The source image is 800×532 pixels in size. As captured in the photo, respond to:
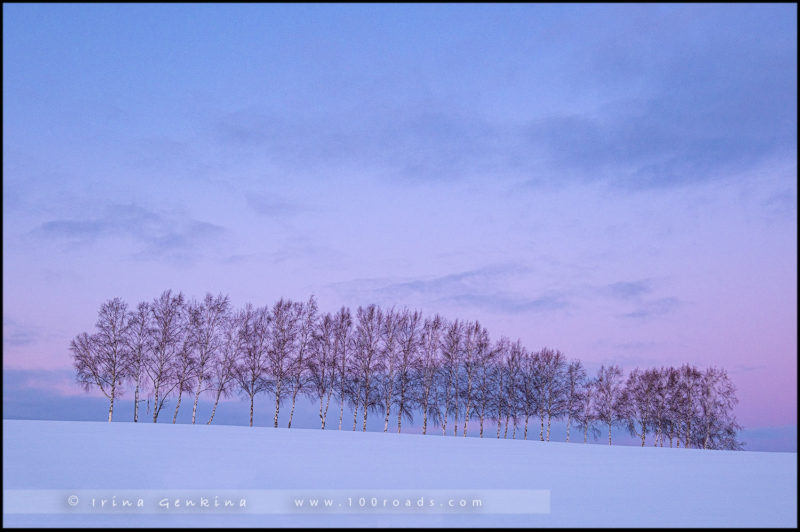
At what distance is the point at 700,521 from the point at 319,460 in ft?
34.5

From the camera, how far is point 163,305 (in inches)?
2152

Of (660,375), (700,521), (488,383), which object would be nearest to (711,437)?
(660,375)

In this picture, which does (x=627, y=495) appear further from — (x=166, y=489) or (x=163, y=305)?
(x=163, y=305)

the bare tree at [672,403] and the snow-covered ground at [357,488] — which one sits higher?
the snow-covered ground at [357,488]

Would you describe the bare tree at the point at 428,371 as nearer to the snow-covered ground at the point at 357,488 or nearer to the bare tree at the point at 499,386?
the bare tree at the point at 499,386

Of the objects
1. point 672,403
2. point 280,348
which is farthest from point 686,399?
point 280,348

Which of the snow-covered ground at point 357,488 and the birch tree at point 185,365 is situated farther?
the birch tree at point 185,365

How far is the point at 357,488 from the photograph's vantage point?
1277 cm

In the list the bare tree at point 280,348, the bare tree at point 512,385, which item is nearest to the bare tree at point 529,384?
the bare tree at point 512,385

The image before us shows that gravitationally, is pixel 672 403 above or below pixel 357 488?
below

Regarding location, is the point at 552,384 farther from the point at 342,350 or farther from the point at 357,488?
the point at 357,488

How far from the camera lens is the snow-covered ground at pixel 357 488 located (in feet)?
33.6

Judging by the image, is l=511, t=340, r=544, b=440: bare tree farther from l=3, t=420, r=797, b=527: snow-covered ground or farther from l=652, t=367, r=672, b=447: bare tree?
l=3, t=420, r=797, b=527: snow-covered ground

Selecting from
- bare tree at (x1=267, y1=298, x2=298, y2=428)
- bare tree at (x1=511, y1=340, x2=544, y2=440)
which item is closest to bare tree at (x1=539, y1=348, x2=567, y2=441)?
bare tree at (x1=511, y1=340, x2=544, y2=440)
